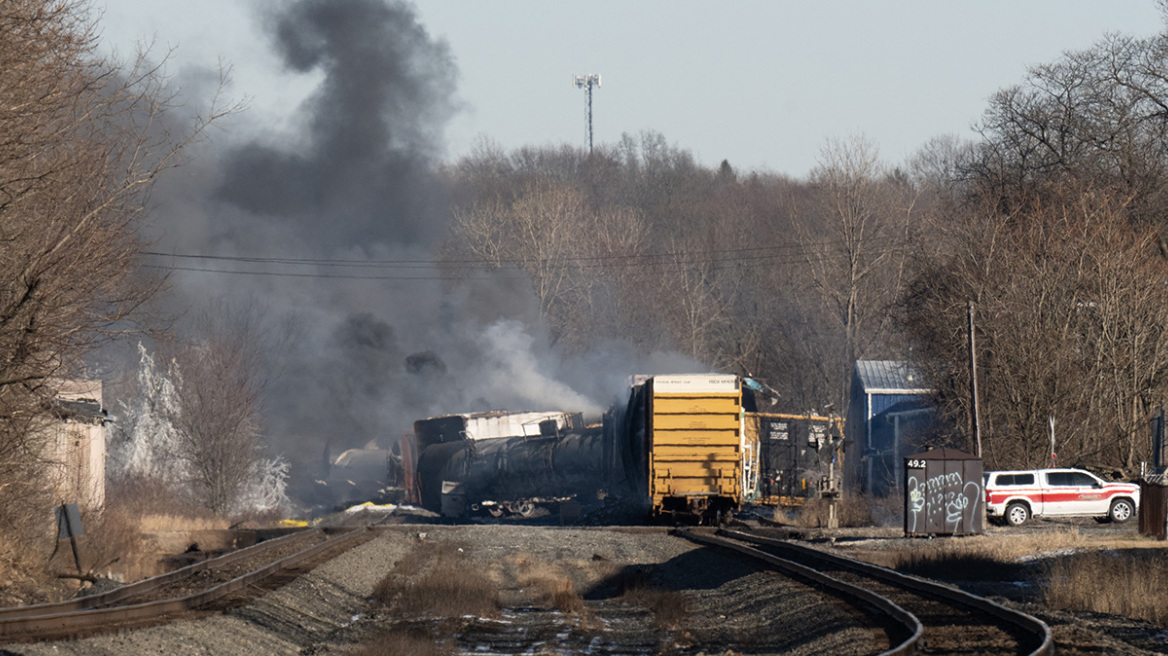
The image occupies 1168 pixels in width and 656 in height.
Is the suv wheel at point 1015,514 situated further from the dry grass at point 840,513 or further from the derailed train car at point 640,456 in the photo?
the derailed train car at point 640,456

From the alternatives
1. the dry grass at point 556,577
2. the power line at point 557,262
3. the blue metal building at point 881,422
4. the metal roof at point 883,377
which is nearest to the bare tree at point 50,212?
the dry grass at point 556,577

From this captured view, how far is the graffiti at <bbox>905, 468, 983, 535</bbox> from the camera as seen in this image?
23.7m

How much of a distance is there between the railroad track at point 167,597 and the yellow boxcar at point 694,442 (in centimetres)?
808

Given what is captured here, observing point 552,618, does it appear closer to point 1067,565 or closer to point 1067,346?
point 1067,565

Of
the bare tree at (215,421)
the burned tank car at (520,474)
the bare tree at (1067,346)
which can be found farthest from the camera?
the bare tree at (215,421)

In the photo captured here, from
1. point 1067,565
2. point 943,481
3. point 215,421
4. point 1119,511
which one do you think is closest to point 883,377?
point 1119,511

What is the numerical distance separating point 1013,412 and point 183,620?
91.9 ft

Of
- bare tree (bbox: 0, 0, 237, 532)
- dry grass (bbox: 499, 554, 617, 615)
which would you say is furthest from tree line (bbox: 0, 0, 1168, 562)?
dry grass (bbox: 499, 554, 617, 615)

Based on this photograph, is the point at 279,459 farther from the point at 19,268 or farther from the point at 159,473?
the point at 19,268

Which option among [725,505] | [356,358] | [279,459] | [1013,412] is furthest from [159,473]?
[1013,412]

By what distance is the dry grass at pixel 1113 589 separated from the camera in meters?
12.6

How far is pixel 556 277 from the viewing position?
238 feet

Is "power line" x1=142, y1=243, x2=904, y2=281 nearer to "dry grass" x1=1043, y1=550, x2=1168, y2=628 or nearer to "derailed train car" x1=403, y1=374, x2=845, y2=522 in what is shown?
"derailed train car" x1=403, y1=374, x2=845, y2=522

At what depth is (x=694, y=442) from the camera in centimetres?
2627
